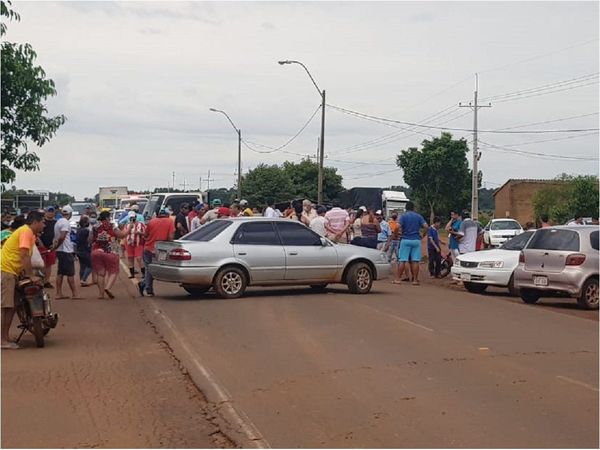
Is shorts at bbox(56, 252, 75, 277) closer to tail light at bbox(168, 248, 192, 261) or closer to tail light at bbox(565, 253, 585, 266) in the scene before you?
tail light at bbox(168, 248, 192, 261)

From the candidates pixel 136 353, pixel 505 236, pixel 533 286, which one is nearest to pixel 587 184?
pixel 505 236

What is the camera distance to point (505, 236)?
40219mm

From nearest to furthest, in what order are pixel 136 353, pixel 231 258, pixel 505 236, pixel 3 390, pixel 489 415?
pixel 489 415 < pixel 3 390 < pixel 136 353 < pixel 231 258 < pixel 505 236

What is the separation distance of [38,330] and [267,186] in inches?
2165

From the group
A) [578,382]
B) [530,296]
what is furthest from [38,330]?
[530,296]

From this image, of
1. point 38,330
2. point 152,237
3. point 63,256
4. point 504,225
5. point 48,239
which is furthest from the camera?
point 504,225

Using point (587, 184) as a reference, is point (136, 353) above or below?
below

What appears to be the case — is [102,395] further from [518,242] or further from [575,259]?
[518,242]

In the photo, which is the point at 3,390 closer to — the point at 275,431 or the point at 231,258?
the point at 275,431

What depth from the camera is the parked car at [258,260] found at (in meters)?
16.8

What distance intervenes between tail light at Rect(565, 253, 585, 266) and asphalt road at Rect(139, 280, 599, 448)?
2.90ft

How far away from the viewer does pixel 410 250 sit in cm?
2120

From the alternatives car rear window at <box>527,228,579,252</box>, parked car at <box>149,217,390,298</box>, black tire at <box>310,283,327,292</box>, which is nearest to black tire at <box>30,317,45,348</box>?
parked car at <box>149,217,390,298</box>

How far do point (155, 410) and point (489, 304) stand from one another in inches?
401
